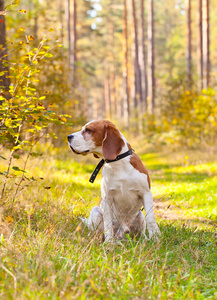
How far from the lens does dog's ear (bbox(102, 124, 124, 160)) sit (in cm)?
377

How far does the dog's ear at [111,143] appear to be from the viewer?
377 centimetres

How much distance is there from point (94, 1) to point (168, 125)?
24145 millimetres

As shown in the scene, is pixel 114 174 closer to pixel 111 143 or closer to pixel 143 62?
pixel 111 143

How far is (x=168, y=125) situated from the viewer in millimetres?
15258

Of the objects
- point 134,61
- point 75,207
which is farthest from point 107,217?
point 134,61

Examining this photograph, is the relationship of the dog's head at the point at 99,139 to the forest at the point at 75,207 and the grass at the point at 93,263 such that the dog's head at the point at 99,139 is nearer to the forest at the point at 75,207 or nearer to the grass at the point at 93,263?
the forest at the point at 75,207

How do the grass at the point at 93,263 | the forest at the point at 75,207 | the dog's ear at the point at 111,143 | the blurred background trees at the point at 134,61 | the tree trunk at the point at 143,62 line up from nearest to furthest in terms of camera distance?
the grass at the point at 93,263, the forest at the point at 75,207, the dog's ear at the point at 111,143, the blurred background trees at the point at 134,61, the tree trunk at the point at 143,62

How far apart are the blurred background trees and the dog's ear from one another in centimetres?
58

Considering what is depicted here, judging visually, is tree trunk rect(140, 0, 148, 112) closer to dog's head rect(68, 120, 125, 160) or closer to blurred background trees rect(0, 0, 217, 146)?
blurred background trees rect(0, 0, 217, 146)

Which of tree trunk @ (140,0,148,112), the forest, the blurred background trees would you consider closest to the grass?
the forest

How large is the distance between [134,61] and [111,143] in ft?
82.0

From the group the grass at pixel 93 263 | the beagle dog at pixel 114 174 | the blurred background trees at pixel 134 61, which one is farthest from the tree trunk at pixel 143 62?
the beagle dog at pixel 114 174

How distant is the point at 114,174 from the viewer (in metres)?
3.87

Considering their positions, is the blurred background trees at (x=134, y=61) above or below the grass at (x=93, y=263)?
above
